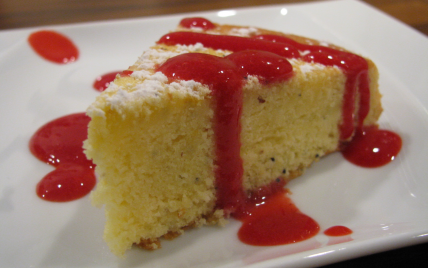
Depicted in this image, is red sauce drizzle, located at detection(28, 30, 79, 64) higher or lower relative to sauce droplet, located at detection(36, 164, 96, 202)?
higher

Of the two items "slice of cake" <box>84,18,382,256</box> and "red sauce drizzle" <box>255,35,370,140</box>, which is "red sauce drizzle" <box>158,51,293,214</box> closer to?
"slice of cake" <box>84,18,382,256</box>

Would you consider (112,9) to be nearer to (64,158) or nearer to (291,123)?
(64,158)

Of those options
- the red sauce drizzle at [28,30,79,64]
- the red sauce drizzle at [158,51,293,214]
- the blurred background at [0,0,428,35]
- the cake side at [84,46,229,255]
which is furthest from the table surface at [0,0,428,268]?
the cake side at [84,46,229,255]

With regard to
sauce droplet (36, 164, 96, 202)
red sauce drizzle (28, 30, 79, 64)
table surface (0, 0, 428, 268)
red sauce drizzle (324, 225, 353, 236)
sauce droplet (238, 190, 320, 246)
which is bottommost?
sauce droplet (36, 164, 96, 202)

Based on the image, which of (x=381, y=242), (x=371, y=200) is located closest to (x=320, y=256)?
(x=381, y=242)

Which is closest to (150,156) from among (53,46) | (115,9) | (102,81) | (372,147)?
(372,147)

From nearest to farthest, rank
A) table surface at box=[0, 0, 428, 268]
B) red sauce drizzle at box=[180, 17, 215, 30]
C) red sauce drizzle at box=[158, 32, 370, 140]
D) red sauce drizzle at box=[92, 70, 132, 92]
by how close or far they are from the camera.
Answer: red sauce drizzle at box=[158, 32, 370, 140] → red sauce drizzle at box=[180, 17, 215, 30] → red sauce drizzle at box=[92, 70, 132, 92] → table surface at box=[0, 0, 428, 268]

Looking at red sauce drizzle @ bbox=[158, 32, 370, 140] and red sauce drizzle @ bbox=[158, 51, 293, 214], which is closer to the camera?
red sauce drizzle @ bbox=[158, 51, 293, 214]
